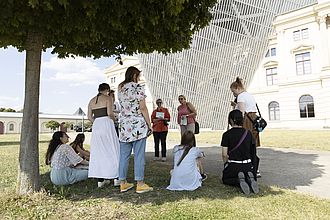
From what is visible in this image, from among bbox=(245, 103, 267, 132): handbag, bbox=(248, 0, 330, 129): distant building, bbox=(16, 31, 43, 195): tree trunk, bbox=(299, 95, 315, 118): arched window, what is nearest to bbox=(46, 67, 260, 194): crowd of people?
bbox=(245, 103, 267, 132): handbag

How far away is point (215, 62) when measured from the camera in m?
25.8

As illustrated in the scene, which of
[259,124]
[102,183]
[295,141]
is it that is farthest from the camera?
[295,141]

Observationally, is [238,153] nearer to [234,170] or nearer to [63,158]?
[234,170]

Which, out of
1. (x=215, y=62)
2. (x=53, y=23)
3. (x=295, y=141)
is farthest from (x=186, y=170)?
(x=215, y=62)

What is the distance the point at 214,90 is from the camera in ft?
85.6

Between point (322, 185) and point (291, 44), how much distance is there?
31.0 m

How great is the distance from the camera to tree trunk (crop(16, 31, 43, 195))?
319 centimetres

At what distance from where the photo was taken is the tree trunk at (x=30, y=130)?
319cm

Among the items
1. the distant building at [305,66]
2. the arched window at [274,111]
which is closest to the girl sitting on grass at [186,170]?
the distant building at [305,66]

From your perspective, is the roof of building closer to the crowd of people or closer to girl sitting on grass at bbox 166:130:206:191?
the crowd of people

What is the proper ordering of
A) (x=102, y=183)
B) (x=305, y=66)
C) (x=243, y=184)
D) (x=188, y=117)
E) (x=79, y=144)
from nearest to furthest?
(x=243, y=184), (x=102, y=183), (x=79, y=144), (x=188, y=117), (x=305, y=66)

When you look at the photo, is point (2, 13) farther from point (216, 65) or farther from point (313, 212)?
point (216, 65)

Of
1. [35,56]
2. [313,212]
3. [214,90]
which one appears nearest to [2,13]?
[35,56]

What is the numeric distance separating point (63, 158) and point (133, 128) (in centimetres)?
152
